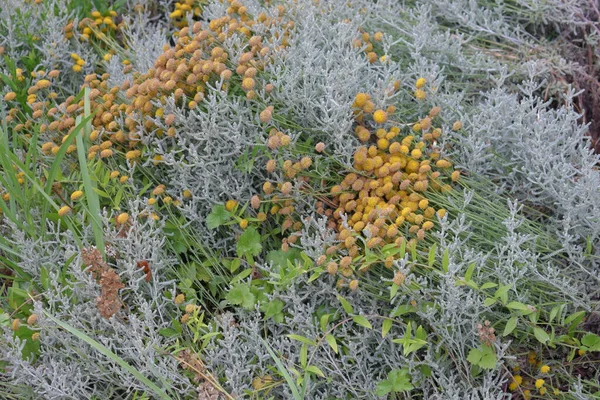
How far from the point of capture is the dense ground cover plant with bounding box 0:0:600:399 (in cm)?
221

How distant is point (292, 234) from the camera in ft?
7.75

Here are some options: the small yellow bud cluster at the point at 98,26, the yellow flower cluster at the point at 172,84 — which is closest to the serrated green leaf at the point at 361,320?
the yellow flower cluster at the point at 172,84

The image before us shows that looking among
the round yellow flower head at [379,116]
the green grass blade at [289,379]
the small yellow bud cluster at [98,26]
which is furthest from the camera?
the small yellow bud cluster at [98,26]

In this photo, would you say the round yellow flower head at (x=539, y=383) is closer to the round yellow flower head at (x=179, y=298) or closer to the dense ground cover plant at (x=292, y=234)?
the dense ground cover plant at (x=292, y=234)

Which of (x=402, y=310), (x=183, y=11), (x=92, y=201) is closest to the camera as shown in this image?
(x=402, y=310)

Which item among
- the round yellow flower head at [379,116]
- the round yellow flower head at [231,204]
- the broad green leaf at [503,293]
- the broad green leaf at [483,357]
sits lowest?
the broad green leaf at [483,357]

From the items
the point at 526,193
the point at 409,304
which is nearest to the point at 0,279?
the point at 409,304

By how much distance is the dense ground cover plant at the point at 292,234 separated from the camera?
2207 mm

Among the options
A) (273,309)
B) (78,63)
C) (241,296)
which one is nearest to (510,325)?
(273,309)

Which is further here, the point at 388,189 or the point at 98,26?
the point at 98,26

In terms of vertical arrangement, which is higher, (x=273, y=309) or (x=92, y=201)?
(x=92, y=201)

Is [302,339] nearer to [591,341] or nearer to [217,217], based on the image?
[217,217]

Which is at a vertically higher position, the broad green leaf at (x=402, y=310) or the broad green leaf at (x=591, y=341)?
the broad green leaf at (x=402, y=310)

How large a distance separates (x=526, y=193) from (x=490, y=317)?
1.62ft
